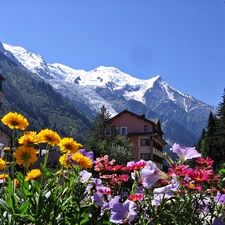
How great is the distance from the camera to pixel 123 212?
2244 mm

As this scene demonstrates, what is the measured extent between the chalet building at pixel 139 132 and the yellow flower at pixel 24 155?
158 ft

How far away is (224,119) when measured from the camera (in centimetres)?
4103

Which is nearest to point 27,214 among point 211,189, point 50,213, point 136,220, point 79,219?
point 50,213

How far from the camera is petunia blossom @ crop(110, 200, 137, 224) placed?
86.7 inches

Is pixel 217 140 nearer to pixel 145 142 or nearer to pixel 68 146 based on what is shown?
pixel 145 142

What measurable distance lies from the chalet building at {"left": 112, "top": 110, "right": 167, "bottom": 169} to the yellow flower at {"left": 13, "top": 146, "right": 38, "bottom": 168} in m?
48.0

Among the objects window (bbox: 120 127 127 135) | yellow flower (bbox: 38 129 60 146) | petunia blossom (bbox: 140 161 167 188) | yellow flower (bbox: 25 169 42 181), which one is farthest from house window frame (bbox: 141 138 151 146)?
yellow flower (bbox: 25 169 42 181)

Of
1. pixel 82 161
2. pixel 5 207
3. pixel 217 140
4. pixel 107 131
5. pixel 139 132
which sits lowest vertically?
pixel 5 207

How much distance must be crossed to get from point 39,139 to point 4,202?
43 cm

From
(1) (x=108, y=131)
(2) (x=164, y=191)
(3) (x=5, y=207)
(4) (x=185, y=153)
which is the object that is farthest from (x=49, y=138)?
(1) (x=108, y=131)

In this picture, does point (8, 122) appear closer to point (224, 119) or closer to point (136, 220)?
point (136, 220)

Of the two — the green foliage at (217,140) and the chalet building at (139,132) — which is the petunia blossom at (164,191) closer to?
the green foliage at (217,140)

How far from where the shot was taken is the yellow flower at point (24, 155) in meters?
2.24

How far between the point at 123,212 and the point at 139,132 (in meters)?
49.9
